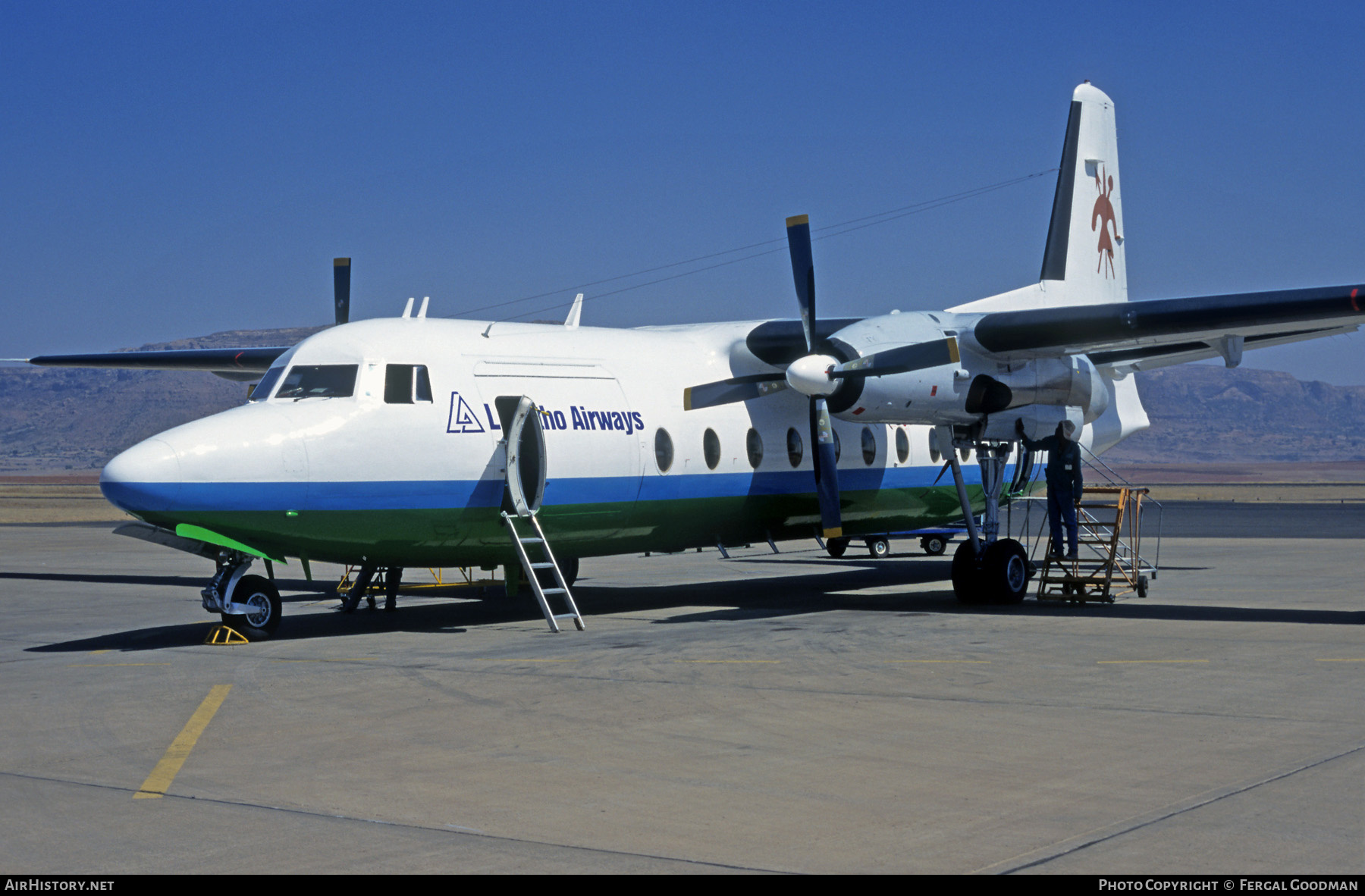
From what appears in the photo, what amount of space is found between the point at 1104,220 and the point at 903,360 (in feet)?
28.4

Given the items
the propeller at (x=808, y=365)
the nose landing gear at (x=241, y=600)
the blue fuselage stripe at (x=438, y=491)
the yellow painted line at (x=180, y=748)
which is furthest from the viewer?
the propeller at (x=808, y=365)

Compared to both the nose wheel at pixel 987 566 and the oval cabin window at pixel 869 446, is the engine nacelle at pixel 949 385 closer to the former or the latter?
the nose wheel at pixel 987 566

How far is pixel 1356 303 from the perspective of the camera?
49.4ft

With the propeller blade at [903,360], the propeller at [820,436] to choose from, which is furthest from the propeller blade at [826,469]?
the propeller blade at [903,360]

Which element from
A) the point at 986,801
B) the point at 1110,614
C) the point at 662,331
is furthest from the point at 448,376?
the point at 986,801

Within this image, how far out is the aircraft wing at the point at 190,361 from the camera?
22.0 meters

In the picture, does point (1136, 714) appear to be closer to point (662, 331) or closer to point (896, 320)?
point (896, 320)

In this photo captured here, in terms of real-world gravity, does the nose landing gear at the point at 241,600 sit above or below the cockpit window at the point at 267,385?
below

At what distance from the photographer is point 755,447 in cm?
1888

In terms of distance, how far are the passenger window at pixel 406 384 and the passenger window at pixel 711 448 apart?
13.9 feet

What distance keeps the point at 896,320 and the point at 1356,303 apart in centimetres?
534

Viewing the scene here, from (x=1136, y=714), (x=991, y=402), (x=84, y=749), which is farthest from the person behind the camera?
(x=991, y=402)

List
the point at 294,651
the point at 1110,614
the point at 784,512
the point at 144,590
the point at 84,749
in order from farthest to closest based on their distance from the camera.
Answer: the point at 144,590
the point at 784,512
the point at 1110,614
the point at 294,651
the point at 84,749

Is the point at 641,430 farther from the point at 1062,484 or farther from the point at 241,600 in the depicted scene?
the point at 1062,484
